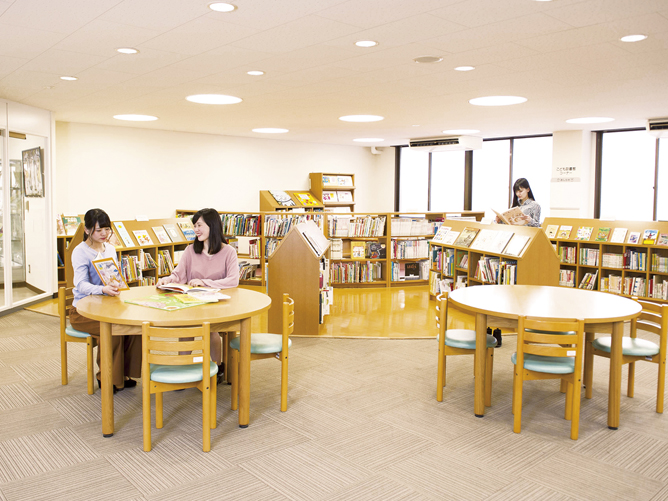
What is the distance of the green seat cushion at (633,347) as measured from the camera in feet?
13.3

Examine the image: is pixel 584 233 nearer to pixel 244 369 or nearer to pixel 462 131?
pixel 462 131

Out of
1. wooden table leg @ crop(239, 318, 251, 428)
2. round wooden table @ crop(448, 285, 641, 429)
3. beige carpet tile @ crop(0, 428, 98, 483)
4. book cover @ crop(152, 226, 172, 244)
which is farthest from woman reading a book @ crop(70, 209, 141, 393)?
book cover @ crop(152, 226, 172, 244)

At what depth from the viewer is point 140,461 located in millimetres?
3344

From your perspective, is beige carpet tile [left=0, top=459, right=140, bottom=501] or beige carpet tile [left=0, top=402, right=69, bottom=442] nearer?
beige carpet tile [left=0, top=459, right=140, bottom=501]

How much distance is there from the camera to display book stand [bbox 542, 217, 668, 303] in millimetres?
7605

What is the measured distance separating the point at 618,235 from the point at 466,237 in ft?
7.13

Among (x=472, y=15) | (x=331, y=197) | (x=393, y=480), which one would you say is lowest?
(x=393, y=480)

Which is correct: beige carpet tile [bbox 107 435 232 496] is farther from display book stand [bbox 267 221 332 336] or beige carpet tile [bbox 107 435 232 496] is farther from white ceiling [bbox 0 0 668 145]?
white ceiling [bbox 0 0 668 145]

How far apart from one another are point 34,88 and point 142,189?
4428mm

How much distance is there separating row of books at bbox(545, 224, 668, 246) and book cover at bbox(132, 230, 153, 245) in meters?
6.05

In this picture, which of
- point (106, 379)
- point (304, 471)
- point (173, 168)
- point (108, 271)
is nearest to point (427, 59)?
point (108, 271)

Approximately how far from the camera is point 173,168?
1140 cm

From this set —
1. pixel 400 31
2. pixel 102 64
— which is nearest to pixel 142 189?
pixel 102 64

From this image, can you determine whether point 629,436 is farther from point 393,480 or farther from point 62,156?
point 62,156
